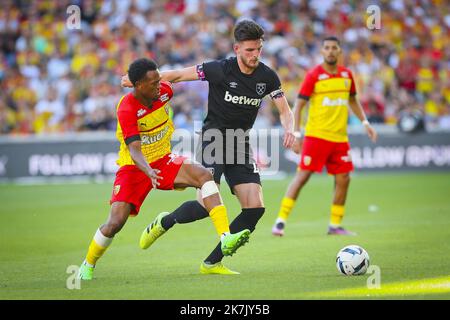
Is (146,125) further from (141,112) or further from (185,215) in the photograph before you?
(185,215)

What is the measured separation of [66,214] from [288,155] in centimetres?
825

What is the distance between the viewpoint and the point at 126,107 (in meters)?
8.29

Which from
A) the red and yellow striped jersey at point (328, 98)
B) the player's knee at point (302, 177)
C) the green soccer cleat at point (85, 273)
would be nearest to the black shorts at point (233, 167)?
the green soccer cleat at point (85, 273)

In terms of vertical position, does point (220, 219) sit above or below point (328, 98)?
below

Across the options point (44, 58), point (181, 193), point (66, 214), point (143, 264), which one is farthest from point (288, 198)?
point (44, 58)

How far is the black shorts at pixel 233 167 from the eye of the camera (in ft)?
29.3

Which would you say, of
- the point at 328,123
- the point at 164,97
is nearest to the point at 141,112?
the point at 164,97

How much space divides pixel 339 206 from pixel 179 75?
4.48 meters

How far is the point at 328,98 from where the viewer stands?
501 inches

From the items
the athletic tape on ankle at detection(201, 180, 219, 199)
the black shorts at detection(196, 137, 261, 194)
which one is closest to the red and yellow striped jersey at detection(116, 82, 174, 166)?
the black shorts at detection(196, 137, 261, 194)

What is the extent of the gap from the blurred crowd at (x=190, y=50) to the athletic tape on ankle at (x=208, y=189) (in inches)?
558
